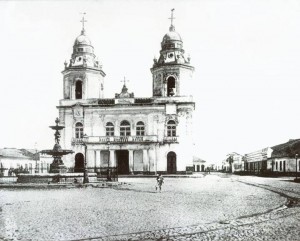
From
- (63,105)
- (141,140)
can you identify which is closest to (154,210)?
(141,140)

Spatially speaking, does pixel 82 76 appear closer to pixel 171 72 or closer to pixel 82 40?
pixel 82 40

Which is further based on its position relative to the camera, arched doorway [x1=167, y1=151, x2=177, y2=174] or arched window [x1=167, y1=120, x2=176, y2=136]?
arched window [x1=167, y1=120, x2=176, y2=136]

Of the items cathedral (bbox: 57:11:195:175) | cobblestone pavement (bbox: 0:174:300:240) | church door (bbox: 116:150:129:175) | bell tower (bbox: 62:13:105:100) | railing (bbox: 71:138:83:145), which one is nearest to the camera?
cobblestone pavement (bbox: 0:174:300:240)

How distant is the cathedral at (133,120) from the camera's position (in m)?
40.2

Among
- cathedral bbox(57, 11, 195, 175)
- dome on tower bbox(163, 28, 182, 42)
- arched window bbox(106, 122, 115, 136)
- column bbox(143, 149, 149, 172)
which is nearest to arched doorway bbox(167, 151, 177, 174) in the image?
cathedral bbox(57, 11, 195, 175)

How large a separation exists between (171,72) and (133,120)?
19.2 feet

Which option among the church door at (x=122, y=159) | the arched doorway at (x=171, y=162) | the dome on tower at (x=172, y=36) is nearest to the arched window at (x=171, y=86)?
the dome on tower at (x=172, y=36)

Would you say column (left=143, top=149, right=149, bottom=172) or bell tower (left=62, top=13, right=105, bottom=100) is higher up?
bell tower (left=62, top=13, right=105, bottom=100)

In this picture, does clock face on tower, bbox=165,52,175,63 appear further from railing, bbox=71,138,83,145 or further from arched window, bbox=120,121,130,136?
railing, bbox=71,138,83,145

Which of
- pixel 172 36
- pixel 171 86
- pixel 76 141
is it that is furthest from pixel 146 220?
pixel 172 36

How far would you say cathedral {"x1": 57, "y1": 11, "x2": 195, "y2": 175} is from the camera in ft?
132

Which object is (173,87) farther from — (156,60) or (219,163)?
(219,163)

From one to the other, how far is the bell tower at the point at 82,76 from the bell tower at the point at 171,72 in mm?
5660

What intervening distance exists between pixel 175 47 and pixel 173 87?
4221 millimetres
